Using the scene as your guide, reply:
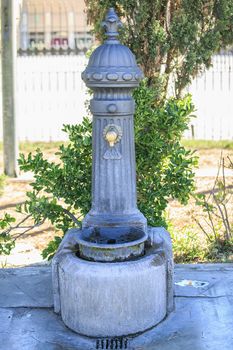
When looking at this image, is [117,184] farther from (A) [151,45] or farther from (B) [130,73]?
(A) [151,45]

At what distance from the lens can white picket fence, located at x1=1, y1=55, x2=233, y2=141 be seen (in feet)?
49.4

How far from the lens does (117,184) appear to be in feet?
15.7

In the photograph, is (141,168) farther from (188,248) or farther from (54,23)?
(54,23)

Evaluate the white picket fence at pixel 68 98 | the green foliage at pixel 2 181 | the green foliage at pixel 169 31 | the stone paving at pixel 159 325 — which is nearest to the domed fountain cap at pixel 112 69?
the stone paving at pixel 159 325

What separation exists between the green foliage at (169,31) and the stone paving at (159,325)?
9.72 ft

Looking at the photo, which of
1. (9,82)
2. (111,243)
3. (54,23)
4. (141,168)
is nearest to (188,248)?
(141,168)

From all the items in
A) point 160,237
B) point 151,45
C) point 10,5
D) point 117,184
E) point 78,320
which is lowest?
point 78,320

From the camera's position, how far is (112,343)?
450 centimetres

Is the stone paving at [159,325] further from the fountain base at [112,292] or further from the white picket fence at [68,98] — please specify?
the white picket fence at [68,98]

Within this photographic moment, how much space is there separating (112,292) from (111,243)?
492mm

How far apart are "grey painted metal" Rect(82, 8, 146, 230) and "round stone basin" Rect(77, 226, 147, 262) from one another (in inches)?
2.3

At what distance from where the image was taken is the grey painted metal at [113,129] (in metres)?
4.62

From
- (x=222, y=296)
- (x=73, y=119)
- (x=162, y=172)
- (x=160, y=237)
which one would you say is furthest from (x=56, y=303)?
(x=73, y=119)

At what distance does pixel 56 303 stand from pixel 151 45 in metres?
3.74
